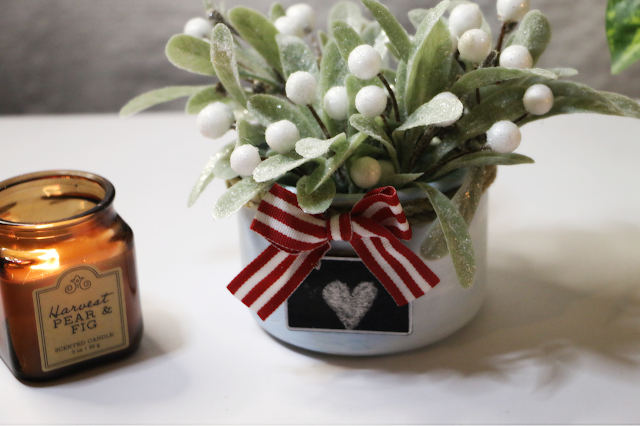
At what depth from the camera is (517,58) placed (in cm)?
41

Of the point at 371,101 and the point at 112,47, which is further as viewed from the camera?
the point at 112,47

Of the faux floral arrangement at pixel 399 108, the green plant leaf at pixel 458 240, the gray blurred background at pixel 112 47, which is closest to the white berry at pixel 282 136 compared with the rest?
the faux floral arrangement at pixel 399 108

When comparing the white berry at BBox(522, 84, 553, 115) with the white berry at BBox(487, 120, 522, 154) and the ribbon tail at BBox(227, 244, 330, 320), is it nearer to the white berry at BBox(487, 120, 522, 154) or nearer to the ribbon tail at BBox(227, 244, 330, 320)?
the white berry at BBox(487, 120, 522, 154)

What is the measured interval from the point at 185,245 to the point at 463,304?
321 millimetres

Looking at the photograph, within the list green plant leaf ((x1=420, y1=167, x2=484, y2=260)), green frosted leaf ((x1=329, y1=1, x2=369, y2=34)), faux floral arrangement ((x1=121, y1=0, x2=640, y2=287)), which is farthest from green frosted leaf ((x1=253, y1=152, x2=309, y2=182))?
green frosted leaf ((x1=329, y1=1, x2=369, y2=34))

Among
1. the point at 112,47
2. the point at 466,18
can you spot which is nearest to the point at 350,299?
the point at 466,18

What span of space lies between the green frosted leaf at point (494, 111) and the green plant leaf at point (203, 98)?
0.64 ft

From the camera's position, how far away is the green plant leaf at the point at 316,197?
39 centimetres

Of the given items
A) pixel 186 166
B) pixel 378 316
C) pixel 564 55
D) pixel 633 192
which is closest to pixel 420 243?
pixel 378 316

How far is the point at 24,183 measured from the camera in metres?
0.48

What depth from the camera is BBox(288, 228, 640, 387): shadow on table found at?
1.52ft

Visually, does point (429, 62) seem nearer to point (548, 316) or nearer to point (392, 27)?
point (392, 27)

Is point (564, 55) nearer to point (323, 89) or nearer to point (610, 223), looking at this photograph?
point (610, 223)

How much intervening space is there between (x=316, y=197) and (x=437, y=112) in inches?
3.7
